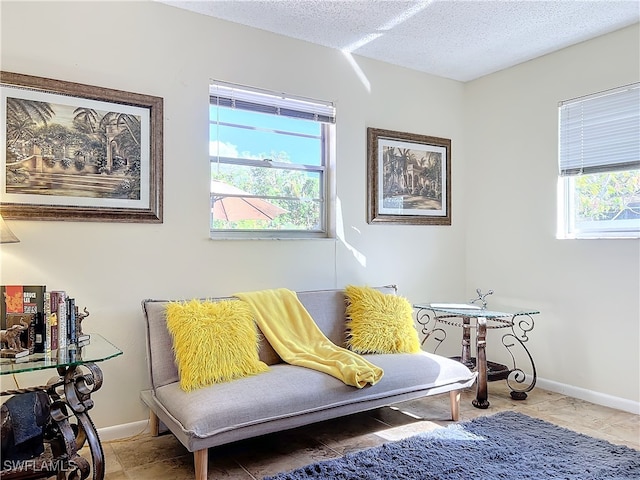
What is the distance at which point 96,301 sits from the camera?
9.04 feet

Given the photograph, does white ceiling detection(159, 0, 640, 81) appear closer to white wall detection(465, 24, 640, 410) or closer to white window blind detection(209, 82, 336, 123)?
white wall detection(465, 24, 640, 410)

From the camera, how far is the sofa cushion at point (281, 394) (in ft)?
7.24

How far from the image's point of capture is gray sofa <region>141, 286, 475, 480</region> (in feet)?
7.22

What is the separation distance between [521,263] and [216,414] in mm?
2805

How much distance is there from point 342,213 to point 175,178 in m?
1.27

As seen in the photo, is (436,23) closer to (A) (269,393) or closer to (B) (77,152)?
(B) (77,152)

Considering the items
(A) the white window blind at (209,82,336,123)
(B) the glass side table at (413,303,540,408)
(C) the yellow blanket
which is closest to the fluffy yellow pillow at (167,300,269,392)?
(C) the yellow blanket

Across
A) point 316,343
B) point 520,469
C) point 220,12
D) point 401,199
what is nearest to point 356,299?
point 316,343

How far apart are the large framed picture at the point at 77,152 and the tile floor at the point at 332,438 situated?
1.29 metres

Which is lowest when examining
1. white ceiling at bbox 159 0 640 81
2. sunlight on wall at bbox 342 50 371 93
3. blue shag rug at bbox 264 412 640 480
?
blue shag rug at bbox 264 412 640 480

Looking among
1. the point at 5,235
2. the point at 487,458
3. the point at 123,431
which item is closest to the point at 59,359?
the point at 5,235

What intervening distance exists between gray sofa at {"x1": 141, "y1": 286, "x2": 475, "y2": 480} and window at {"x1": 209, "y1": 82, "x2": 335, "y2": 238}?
0.64 metres

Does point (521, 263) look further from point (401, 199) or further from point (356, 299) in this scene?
point (356, 299)

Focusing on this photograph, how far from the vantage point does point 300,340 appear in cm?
302
